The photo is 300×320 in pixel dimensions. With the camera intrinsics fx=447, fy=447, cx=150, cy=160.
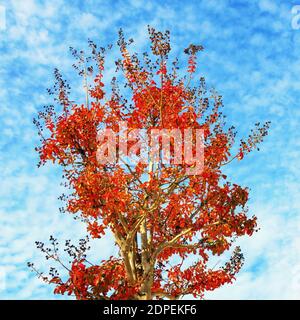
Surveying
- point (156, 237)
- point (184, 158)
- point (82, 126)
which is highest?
point (82, 126)

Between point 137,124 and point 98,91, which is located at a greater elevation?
point 98,91

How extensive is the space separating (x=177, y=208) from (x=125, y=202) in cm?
223

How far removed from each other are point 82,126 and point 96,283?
211 inches

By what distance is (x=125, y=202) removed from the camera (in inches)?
595
